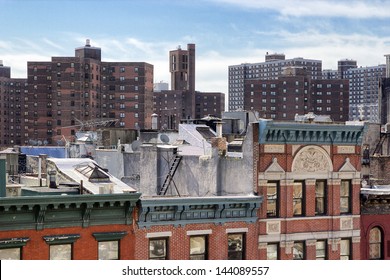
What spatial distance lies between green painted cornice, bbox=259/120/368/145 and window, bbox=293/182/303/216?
1321 mm

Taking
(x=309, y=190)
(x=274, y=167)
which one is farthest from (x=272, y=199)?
(x=309, y=190)

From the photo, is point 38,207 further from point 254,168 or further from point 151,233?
point 254,168

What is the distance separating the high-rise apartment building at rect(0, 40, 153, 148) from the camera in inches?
4875

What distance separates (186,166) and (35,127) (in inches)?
4187

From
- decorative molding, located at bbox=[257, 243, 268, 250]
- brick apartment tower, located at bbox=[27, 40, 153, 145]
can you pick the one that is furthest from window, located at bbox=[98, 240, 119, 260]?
brick apartment tower, located at bbox=[27, 40, 153, 145]

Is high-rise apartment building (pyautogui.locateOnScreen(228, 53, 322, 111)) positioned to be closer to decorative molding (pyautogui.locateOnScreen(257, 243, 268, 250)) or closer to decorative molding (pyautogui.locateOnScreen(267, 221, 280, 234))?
decorative molding (pyautogui.locateOnScreen(267, 221, 280, 234))

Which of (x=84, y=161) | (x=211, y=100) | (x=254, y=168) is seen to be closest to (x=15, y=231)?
(x=84, y=161)

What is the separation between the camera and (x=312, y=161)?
2255 cm

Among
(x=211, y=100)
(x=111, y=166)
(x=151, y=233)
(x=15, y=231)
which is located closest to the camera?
(x=15, y=231)

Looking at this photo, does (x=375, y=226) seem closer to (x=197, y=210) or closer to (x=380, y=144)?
(x=197, y=210)

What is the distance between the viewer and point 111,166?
29781 millimetres

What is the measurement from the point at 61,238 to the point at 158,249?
9.31 ft

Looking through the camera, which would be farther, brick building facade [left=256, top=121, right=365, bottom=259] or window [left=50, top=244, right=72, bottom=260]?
brick building facade [left=256, top=121, right=365, bottom=259]

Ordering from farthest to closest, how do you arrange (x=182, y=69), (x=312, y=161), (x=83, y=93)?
(x=182, y=69)
(x=83, y=93)
(x=312, y=161)
